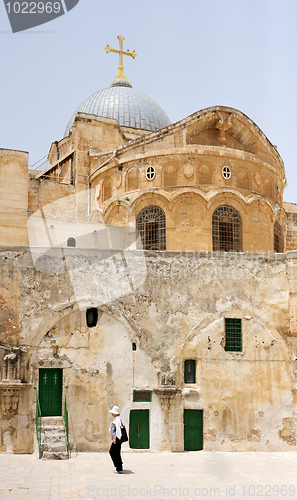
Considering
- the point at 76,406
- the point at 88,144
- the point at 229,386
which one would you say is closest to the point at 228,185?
the point at 88,144

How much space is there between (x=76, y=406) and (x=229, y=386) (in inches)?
150

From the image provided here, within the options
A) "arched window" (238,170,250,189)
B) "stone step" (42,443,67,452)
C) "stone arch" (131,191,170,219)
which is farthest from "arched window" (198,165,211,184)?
→ "stone step" (42,443,67,452)

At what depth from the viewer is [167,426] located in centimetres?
1477

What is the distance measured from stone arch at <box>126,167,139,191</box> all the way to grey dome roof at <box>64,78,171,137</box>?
26.8ft

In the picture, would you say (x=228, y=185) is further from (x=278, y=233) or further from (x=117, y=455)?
(x=117, y=455)

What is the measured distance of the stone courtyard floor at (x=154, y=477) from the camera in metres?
10.5

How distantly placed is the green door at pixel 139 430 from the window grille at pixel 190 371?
139cm

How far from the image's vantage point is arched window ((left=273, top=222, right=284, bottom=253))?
892 inches

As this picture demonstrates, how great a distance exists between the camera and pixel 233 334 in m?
15.6

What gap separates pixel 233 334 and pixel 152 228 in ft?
21.1

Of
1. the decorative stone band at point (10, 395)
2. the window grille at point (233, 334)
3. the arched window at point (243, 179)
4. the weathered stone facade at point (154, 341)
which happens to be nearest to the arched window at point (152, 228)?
the arched window at point (243, 179)

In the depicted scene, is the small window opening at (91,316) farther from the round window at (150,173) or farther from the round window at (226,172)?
the round window at (226,172)

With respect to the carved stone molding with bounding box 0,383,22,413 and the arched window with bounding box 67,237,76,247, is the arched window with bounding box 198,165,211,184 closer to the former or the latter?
the arched window with bounding box 67,237,76,247

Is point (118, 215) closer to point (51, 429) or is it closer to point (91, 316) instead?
point (91, 316)
